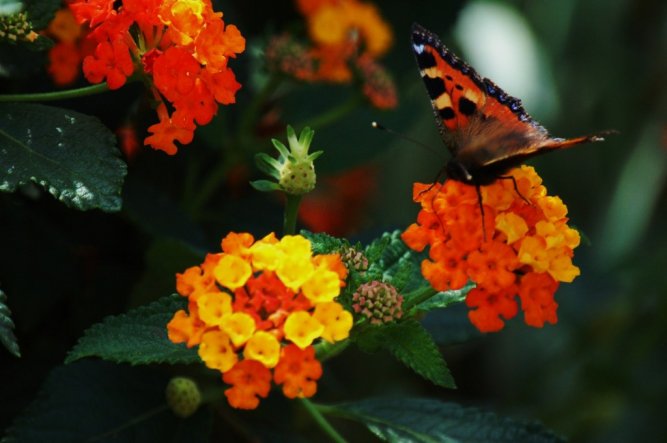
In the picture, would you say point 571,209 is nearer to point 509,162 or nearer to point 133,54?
point 509,162

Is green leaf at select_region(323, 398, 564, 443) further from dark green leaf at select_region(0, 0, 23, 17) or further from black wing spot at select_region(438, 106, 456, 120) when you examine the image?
dark green leaf at select_region(0, 0, 23, 17)

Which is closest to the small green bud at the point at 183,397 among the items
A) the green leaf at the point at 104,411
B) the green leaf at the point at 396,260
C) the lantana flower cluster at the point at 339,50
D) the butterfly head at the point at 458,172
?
the green leaf at the point at 104,411

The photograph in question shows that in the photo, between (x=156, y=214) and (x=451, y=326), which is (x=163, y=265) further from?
(x=451, y=326)

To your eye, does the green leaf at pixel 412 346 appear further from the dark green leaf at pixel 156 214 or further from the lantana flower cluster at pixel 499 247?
the dark green leaf at pixel 156 214

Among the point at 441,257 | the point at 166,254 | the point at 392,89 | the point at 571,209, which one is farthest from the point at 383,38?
the point at 571,209

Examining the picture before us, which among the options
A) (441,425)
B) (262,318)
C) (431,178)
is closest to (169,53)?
(262,318)

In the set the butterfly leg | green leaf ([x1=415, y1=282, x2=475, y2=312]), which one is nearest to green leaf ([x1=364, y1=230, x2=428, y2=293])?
green leaf ([x1=415, y1=282, x2=475, y2=312])
